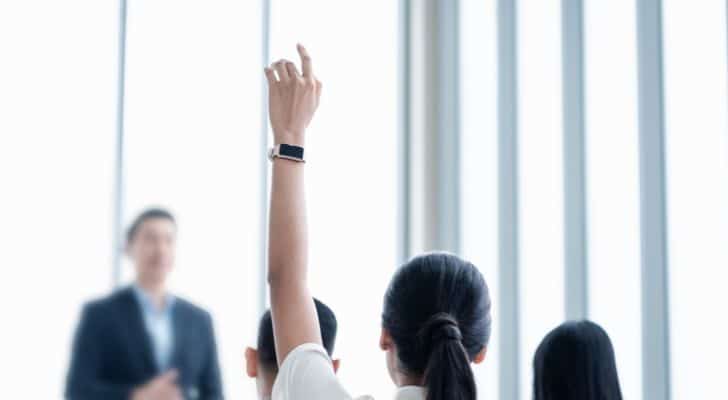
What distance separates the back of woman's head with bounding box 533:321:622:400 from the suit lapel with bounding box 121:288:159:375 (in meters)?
1.52

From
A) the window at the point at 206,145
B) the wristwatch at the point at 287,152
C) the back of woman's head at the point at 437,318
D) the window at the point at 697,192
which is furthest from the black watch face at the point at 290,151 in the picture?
the window at the point at 697,192

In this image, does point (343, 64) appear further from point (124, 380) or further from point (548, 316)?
point (124, 380)

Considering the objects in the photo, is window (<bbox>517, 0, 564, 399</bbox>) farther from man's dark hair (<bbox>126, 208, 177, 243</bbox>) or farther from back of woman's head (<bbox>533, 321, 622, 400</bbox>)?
back of woman's head (<bbox>533, 321, 622, 400</bbox>)

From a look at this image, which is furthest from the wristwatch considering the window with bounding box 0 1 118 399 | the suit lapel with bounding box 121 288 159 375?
the window with bounding box 0 1 118 399

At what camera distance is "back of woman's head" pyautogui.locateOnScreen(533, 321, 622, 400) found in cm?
149

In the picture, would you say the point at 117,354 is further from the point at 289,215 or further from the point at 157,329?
the point at 289,215

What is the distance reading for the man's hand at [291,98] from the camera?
4.23ft

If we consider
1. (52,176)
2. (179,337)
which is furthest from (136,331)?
(52,176)

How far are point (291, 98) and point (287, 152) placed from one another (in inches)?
3.1

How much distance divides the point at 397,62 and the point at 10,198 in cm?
179

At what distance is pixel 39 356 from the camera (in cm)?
275

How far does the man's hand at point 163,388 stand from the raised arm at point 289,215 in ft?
5.21

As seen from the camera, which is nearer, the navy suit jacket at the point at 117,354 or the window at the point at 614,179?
the navy suit jacket at the point at 117,354

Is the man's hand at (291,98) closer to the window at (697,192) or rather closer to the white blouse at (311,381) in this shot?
the white blouse at (311,381)
